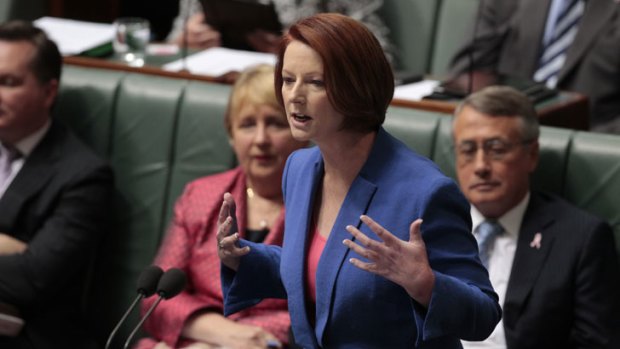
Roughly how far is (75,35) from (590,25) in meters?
1.83

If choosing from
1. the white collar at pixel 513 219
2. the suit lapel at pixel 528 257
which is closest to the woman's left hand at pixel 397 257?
the suit lapel at pixel 528 257

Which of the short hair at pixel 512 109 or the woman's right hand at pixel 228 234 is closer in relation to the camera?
the woman's right hand at pixel 228 234

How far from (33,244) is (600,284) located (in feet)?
4.91

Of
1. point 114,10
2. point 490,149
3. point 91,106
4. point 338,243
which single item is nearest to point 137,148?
point 91,106

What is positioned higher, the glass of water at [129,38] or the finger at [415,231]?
the finger at [415,231]

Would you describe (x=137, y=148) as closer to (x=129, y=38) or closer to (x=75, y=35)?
(x=129, y=38)

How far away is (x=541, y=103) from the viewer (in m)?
3.34

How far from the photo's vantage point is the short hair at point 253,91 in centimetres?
299

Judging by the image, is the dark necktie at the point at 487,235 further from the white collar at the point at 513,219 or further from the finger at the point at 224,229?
the finger at the point at 224,229

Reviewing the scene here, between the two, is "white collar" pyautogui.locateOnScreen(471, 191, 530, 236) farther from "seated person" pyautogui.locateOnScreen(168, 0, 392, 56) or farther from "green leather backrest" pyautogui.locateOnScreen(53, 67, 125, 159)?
"seated person" pyautogui.locateOnScreen(168, 0, 392, 56)

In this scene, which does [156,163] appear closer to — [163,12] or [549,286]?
[549,286]

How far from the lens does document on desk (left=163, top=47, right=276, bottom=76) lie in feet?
12.2

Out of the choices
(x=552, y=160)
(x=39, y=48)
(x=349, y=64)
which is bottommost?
(x=552, y=160)

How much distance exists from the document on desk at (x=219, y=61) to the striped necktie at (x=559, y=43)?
101 cm
